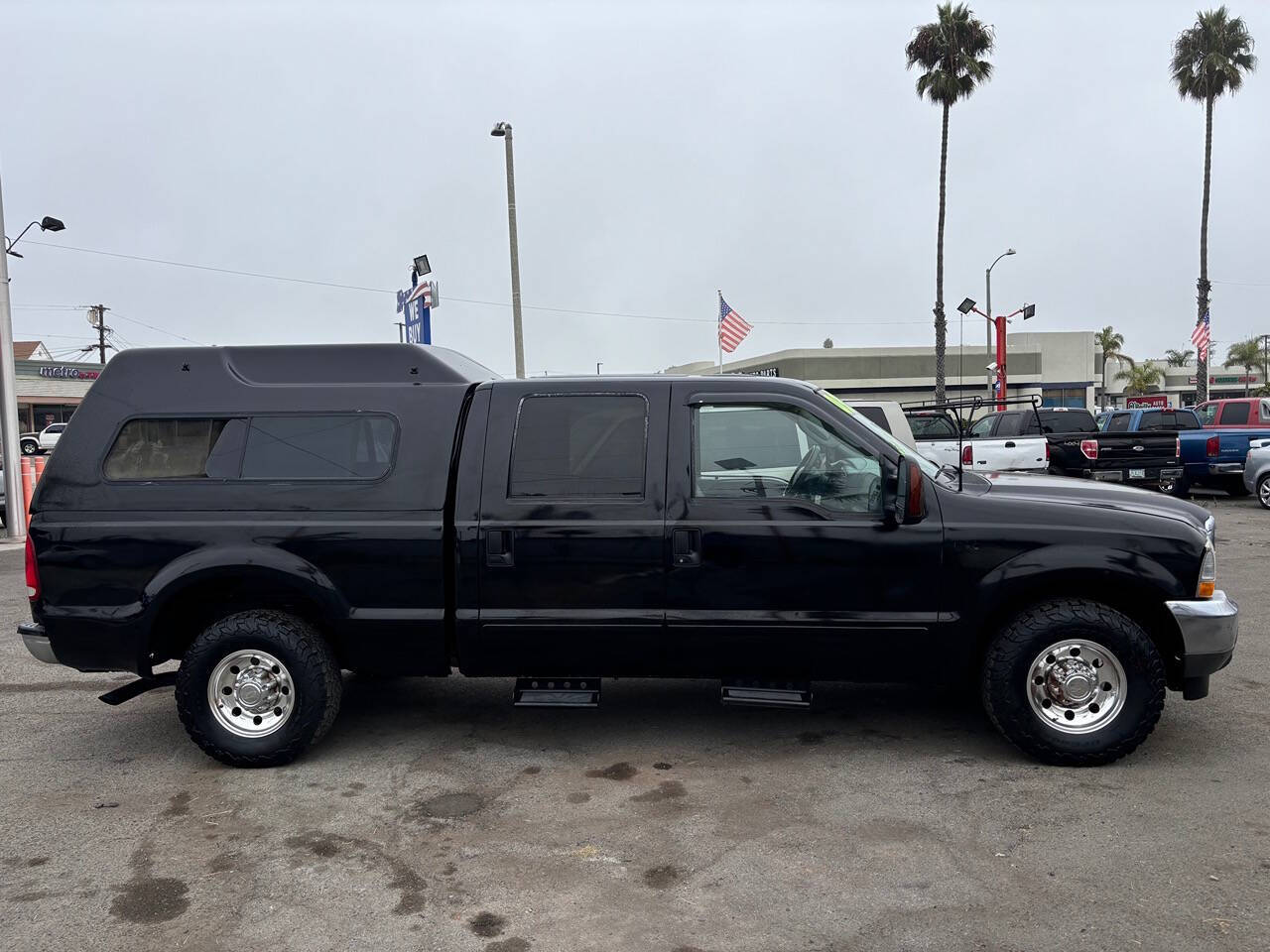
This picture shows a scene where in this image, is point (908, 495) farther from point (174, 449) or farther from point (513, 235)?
point (513, 235)

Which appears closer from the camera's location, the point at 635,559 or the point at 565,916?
the point at 565,916

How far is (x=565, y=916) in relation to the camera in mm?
3447

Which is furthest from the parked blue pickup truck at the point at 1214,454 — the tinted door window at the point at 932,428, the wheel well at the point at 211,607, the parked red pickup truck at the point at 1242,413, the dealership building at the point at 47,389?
the dealership building at the point at 47,389

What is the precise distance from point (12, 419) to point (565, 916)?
52.2 ft

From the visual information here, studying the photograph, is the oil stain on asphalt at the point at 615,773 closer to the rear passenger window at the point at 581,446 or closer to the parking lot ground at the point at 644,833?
the parking lot ground at the point at 644,833

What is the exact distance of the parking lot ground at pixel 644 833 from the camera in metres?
3.37

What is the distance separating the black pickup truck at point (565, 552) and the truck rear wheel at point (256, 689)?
0.04 ft

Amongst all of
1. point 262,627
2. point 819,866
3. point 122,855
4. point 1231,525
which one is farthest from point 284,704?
point 1231,525

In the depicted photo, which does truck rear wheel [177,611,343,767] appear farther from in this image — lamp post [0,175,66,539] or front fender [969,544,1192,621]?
lamp post [0,175,66,539]

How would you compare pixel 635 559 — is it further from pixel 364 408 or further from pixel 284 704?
pixel 284 704

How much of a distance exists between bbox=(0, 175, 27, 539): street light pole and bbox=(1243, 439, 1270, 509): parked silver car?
19695mm

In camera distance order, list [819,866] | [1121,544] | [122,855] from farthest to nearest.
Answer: [1121,544]
[122,855]
[819,866]

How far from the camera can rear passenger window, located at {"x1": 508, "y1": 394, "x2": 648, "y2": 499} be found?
16.0 feet

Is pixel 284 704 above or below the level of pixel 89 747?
above
